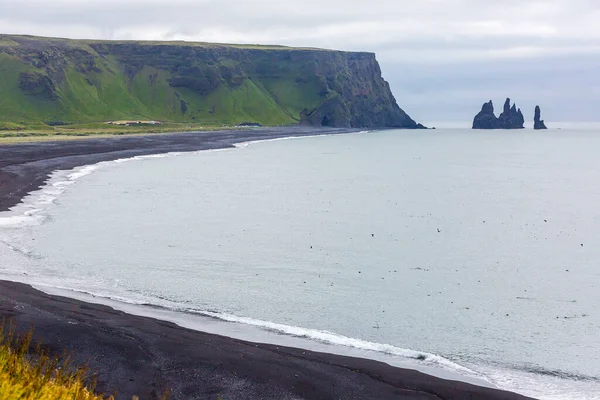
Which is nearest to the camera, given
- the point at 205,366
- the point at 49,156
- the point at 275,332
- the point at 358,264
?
the point at 205,366

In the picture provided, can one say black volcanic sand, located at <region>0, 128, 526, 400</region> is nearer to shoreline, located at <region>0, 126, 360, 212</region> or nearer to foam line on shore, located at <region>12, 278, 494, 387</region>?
foam line on shore, located at <region>12, 278, 494, 387</region>

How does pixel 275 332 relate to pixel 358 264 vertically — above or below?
above

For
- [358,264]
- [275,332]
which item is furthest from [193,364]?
[358,264]

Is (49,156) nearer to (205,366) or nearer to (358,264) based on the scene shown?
(358,264)

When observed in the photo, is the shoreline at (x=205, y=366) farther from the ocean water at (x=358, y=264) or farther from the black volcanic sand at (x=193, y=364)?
the ocean water at (x=358, y=264)

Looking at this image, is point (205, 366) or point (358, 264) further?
point (358, 264)

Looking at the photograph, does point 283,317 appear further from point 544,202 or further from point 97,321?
point 544,202

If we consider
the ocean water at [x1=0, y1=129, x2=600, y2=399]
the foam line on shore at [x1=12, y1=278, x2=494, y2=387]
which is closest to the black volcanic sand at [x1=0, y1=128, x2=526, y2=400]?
the foam line on shore at [x1=12, y1=278, x2=494, y2=387]

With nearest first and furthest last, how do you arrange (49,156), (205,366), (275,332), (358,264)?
(205,366)
(275,332)
(358,264)
(49,156)
